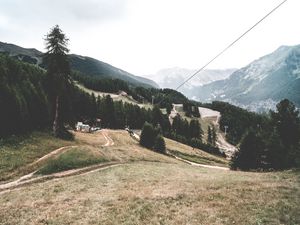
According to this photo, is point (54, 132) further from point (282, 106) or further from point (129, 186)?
point (282, 106)

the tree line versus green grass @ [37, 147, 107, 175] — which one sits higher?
the tree line

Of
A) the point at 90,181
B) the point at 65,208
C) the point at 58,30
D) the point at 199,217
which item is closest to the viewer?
the point at 199,217

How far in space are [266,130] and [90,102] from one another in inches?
2931

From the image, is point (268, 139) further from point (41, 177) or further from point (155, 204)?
point (155, 204)

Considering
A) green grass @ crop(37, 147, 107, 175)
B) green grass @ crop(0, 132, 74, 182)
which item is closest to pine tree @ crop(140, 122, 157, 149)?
green grass @ crop(0, 132, 74, 182)

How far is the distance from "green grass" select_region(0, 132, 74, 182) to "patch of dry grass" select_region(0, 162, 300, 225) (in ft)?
26.6

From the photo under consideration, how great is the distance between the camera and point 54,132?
56281 mm

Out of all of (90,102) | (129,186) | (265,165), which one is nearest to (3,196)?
(129,186)

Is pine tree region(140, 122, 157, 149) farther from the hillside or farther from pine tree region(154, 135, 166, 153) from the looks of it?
the hillside

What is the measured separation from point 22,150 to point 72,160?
7289 millimetres

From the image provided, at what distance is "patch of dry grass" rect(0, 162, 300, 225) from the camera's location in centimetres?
1738

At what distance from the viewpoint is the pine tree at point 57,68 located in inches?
2181

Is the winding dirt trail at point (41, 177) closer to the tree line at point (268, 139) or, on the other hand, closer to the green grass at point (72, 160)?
the green grass at point (72, 160)

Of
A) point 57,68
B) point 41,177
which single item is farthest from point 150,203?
point 57,68
